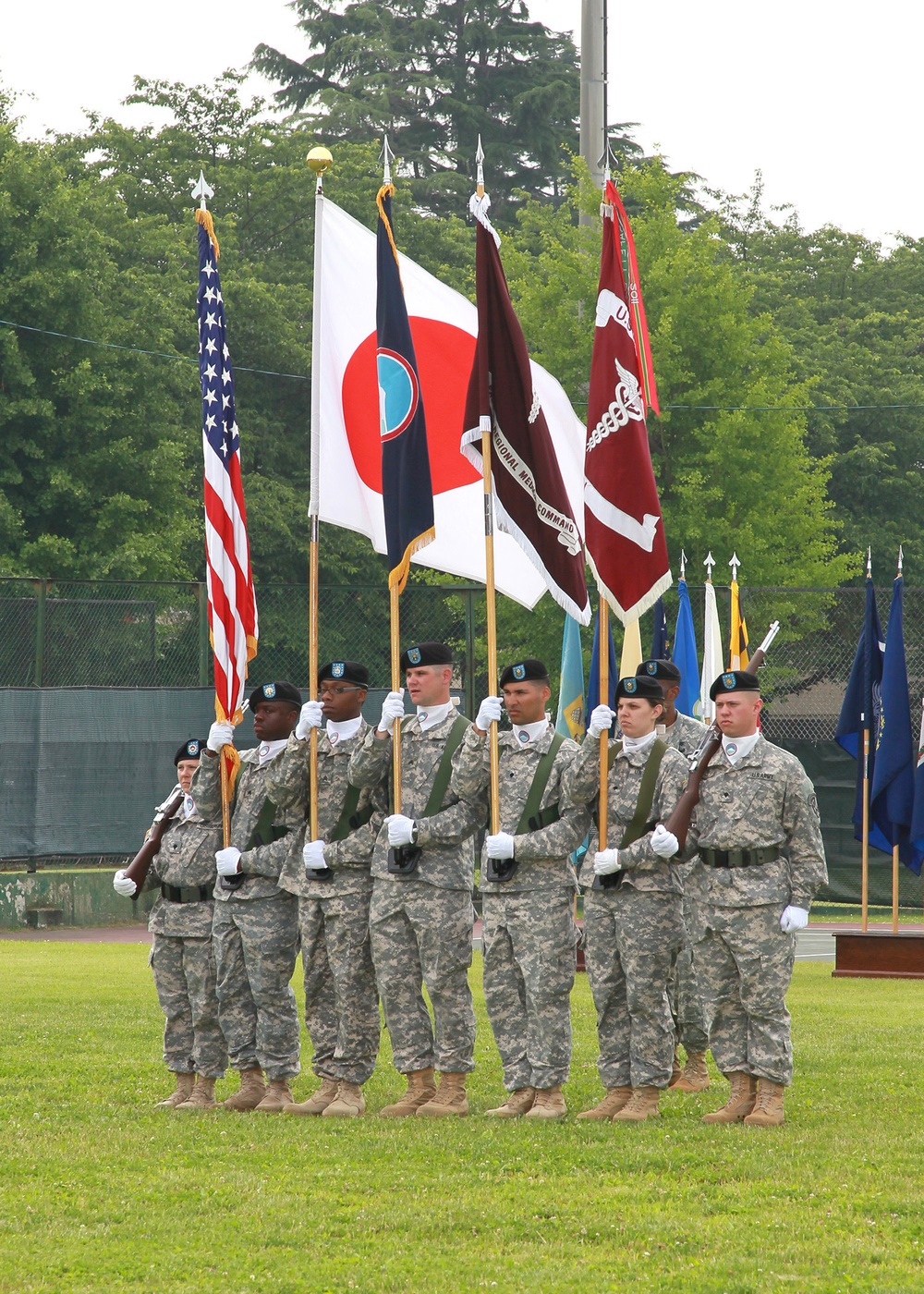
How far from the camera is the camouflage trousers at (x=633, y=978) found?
296 inches

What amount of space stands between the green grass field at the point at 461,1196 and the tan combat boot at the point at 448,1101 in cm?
14

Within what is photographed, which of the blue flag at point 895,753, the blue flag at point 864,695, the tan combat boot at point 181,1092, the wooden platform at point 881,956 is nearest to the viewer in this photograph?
the tan combat boot at point 181,1092

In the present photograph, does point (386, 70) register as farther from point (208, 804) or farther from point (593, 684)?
point (208, 804)

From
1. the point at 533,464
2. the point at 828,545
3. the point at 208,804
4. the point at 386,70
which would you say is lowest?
the point at 208,804

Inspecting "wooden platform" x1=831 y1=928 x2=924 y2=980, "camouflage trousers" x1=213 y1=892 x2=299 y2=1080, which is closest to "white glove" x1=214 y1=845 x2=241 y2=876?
"camouflage trousers" x1=213 y1=892 x2=299 y2=1080

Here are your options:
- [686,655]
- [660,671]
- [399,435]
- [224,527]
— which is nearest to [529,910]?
[660,671]

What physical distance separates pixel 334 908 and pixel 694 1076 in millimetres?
2206

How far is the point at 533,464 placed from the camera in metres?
8.33

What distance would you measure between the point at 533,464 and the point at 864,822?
296 inches

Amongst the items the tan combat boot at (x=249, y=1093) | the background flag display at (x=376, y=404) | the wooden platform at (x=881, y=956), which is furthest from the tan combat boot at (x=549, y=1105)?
the wooden platform at (x=881, y=956)

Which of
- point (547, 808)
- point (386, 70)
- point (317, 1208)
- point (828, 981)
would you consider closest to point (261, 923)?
point (547, 808)

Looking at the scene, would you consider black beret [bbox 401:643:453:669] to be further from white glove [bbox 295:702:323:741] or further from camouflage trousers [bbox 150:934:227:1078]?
camouflage trousers [bbox 150:934:227:1078]

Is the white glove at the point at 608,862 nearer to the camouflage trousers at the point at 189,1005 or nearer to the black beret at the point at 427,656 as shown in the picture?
the black beret at the point at 427,656

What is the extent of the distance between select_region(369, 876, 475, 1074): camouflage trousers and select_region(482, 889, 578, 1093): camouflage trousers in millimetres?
141
